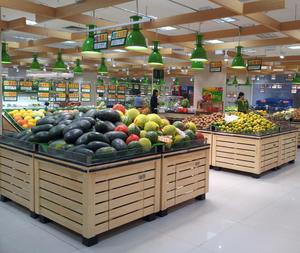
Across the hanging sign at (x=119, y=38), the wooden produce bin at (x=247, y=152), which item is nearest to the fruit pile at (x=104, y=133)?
the hanging sign at (x=119, y=38)

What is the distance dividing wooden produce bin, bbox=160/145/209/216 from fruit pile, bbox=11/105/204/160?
23 centimetres

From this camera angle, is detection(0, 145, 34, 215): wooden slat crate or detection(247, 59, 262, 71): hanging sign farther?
detection(247, 59, 262, 71): hanging sign

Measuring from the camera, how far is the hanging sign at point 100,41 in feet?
22.8

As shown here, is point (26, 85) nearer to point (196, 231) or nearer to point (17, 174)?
point (17, 174)

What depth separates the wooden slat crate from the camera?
4.36 m

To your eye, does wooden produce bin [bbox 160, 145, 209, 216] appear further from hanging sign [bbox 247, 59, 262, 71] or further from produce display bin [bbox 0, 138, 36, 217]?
hanging sign [bbox 247, 59, 262, 71]

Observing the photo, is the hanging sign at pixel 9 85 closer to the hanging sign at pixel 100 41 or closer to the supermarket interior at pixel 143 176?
the supermarket interior at pixel 143 176

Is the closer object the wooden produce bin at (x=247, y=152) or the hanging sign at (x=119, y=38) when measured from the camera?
the hanging sign at (x=119, y=38)

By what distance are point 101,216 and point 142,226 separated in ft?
2.42

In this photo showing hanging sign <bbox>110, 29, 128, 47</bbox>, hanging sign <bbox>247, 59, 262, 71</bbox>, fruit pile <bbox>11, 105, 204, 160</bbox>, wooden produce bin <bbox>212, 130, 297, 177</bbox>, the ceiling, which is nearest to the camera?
fruit pile <bbox>11, 105, 204, 160</bbox>

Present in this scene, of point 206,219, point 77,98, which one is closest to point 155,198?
point 206,219

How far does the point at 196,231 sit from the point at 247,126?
3721mm

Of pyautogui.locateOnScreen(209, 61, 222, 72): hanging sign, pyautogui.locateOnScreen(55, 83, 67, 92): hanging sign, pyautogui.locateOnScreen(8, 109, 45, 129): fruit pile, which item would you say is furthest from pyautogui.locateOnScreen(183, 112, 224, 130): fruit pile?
pyautogui.locateOnScreen(55, 83, 67, 92): hanging sign

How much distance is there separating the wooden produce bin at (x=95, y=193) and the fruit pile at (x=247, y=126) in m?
3.38
